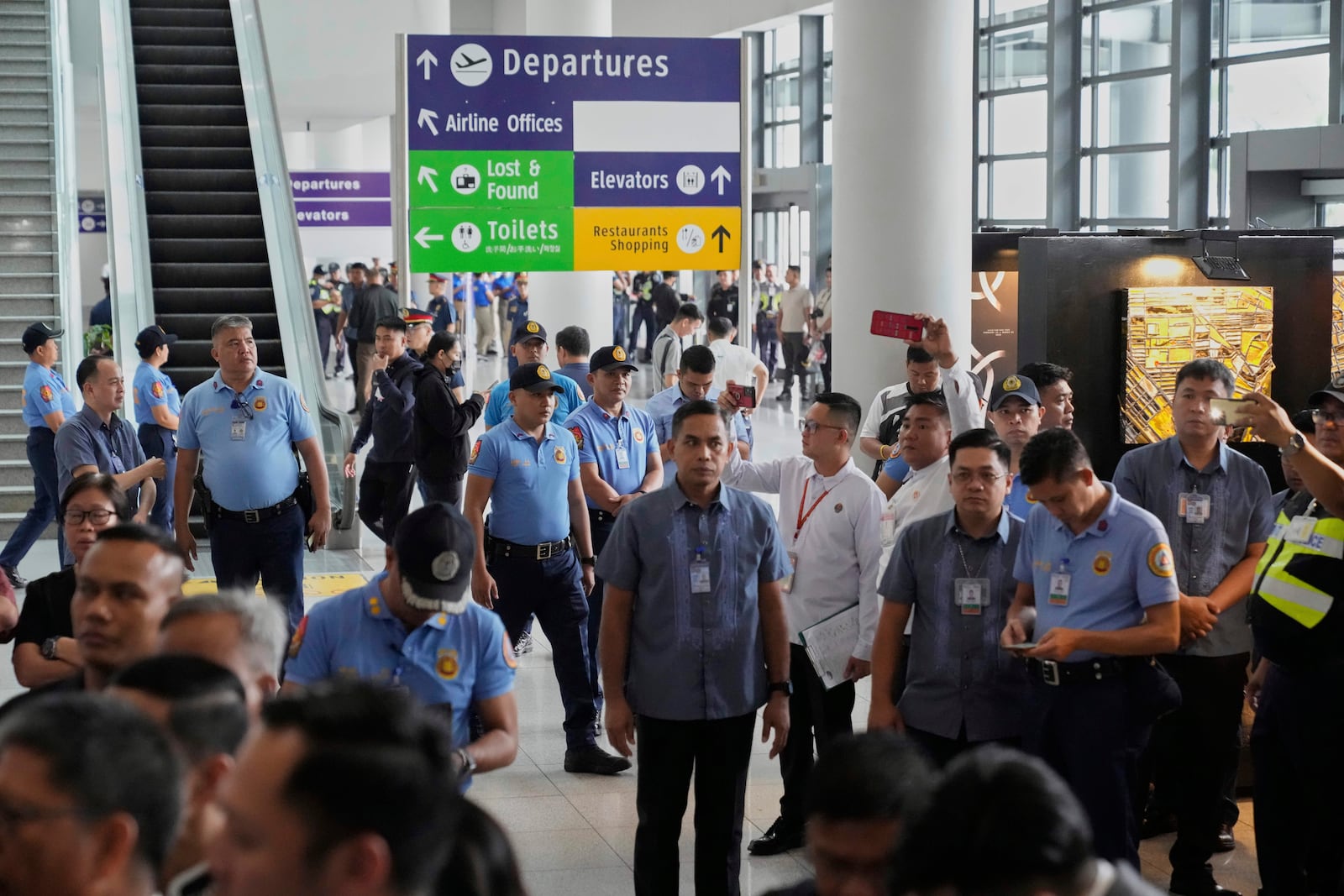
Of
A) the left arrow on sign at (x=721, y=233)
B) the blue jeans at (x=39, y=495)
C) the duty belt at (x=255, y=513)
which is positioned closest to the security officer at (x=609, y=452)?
the duty belt at (x=255, y=513)

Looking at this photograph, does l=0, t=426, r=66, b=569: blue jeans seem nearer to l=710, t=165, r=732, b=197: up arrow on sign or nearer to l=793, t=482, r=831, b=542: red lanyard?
l=710, t=165, r=732, b=197: up arrow on sign

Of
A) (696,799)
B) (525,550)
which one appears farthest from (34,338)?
(696,799)

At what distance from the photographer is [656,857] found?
4.57 meters

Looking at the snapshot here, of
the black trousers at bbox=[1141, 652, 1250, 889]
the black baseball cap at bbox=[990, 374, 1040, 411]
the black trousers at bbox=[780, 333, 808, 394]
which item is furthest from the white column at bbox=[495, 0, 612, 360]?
the black trousers at bbox=[1141, 652, 1250, 889]

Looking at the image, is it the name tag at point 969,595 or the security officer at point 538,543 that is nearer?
the name tag at point 969,595

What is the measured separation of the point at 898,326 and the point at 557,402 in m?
2.41

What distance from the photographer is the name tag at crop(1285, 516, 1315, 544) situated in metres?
4.71

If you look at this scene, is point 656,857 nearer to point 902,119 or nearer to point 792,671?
point 792,671

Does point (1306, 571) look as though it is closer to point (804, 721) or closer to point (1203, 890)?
point (1203, 890)

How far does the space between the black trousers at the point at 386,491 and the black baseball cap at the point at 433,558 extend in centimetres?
664

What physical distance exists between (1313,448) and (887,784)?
2.66m

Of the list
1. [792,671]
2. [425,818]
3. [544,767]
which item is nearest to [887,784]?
[425,818]

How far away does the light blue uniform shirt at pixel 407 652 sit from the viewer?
11.5 feet

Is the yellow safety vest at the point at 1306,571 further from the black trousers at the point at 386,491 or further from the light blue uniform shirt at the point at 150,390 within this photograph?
the light blue uniform shirt at the point at 150,390
